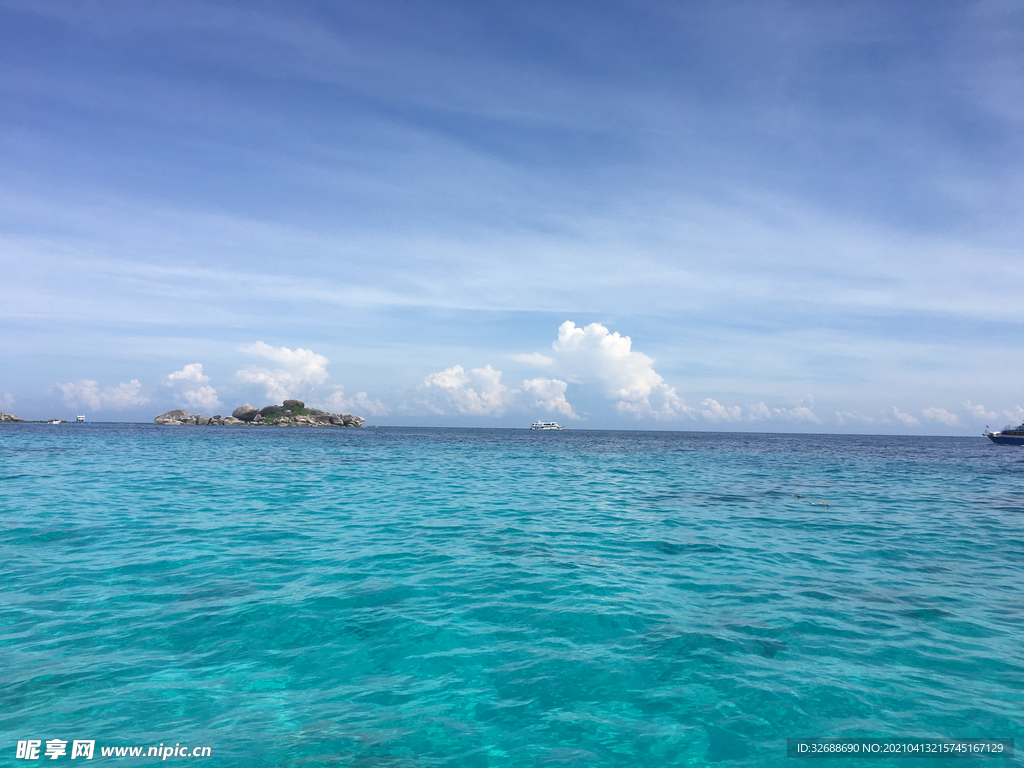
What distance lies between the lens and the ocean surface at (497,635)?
271 inches

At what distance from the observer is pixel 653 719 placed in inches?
286

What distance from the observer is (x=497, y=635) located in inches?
384

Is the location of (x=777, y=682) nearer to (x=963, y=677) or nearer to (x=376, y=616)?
(x=963, y=677)

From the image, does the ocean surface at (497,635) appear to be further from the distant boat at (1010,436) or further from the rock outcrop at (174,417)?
the rock outcrop at (174,417)

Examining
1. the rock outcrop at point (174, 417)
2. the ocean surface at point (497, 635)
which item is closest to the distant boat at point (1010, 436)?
the ocean surface at point (497, 635)

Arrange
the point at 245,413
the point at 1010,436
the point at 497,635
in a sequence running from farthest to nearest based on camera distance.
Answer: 1. the point at 245,413
2. the point at 1010,436
3. the point at 497,635

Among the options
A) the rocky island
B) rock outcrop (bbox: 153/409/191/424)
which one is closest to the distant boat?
the rocky island

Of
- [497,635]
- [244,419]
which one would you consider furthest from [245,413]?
[497,635]

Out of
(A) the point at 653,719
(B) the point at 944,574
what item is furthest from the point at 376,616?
(B) the point at 944,574

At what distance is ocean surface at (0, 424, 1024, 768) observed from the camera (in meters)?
6.89

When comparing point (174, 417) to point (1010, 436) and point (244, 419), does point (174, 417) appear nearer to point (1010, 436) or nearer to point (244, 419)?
point (244, 419)

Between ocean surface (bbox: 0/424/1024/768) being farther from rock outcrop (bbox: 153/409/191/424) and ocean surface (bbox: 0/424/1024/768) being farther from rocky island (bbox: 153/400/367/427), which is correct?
rock outcrop (bbox: 153/409/191/424)

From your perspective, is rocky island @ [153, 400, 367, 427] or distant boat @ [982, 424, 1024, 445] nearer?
distant boat @ [982, 424, 1024, 445]

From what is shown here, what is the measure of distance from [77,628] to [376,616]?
5344 mm
